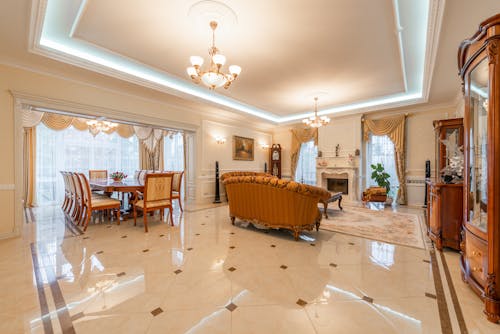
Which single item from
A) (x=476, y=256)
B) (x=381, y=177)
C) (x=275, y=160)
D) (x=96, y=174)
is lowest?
(x=476, y=256)

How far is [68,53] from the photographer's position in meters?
3.58

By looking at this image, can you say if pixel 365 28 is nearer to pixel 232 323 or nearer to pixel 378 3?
pixel 378 3

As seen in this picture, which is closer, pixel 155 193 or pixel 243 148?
pixel 155 193

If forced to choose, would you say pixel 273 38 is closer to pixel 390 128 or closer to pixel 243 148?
pixel 243 148

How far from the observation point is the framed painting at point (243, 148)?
786 cm

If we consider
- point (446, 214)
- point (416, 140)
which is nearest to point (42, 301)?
point (446, 214)

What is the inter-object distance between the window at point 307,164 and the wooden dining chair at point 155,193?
5738mm

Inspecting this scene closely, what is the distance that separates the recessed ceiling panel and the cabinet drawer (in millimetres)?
2737

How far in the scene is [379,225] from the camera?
433 cm

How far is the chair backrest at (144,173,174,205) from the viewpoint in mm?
4020

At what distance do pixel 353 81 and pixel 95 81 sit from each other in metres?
5.53

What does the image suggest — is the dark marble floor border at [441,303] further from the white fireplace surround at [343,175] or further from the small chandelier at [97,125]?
the small chandelier at [97,125]

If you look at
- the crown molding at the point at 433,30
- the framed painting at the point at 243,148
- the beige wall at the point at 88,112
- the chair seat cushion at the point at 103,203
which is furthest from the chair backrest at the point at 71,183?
the crown molding at the point at 433,30

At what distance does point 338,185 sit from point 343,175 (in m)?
0.42
